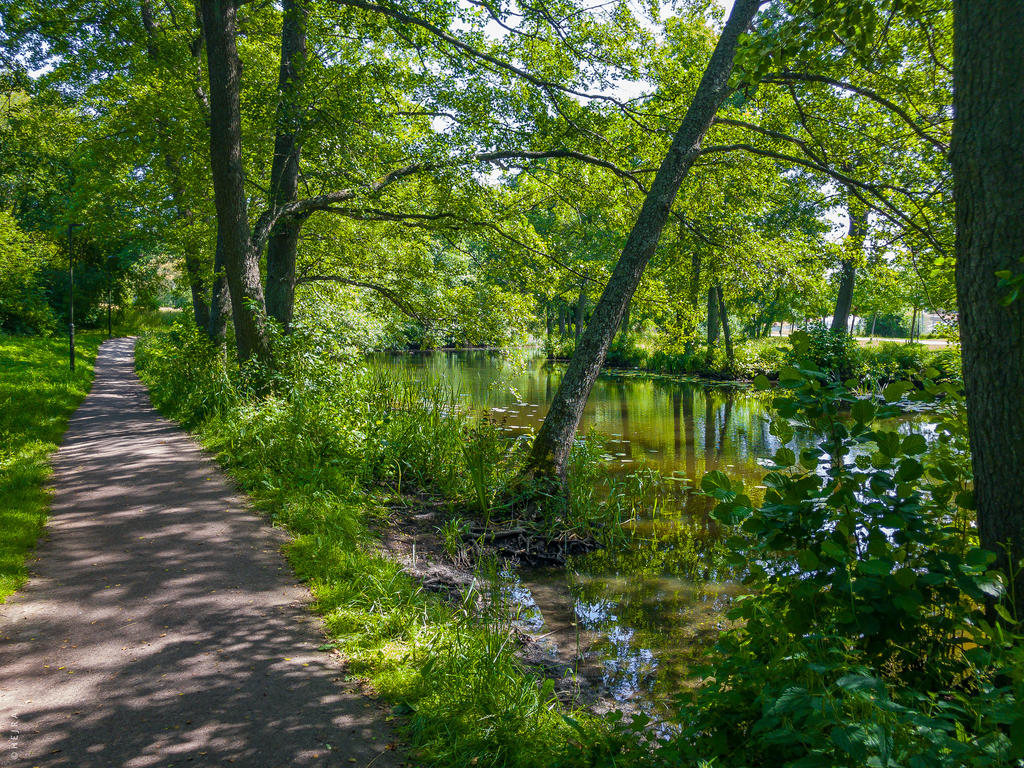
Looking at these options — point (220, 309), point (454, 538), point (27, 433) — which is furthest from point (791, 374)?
point (220, 309)

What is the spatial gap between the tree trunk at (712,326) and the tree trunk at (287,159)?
18.1 metres

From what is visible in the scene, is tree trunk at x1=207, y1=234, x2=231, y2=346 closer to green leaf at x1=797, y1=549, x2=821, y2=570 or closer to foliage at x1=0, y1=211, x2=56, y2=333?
foliage at x1=0, y1=211, x2=56, y2=333

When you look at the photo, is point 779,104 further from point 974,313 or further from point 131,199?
point 131,199

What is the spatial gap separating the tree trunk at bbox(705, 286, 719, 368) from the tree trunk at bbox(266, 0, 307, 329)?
18.1m

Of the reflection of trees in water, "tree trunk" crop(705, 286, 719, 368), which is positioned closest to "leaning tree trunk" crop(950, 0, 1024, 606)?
the reflection of trees in water

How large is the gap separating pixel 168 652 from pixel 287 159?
28.7ft

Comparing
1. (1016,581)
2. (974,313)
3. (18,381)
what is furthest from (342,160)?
(1016,581)

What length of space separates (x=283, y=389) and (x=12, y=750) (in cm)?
620

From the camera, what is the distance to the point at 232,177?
8734 mm

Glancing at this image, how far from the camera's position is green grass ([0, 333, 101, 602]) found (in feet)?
15.5

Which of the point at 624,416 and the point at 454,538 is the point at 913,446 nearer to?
the point at 454,538

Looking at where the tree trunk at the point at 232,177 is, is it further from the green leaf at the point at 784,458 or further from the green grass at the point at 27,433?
the green leaf at the point at 784,458

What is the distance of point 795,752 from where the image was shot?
2125 mm

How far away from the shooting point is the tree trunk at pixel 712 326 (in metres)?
24.8
